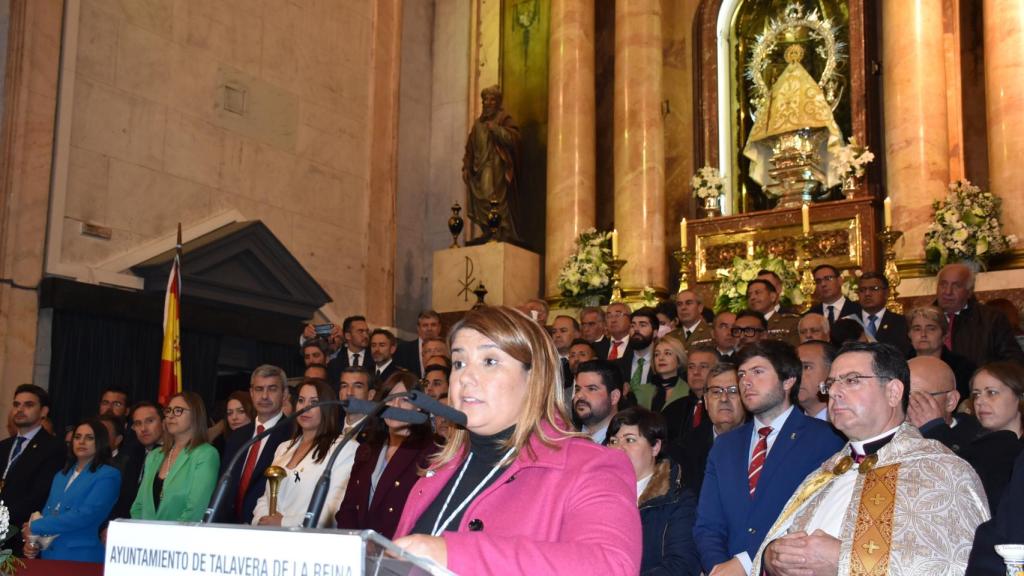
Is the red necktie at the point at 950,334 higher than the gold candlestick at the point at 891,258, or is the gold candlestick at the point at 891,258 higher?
the gold candlestick at the point at 891,258

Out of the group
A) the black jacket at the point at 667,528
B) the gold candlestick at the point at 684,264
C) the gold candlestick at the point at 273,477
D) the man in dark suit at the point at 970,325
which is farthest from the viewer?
the gold candlestick at the point at 684,264

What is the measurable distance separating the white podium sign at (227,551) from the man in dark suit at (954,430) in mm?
3527

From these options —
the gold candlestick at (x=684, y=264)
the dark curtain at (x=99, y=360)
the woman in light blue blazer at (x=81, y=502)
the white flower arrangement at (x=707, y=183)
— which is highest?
the white flower arrangement at (x=707, y=183)

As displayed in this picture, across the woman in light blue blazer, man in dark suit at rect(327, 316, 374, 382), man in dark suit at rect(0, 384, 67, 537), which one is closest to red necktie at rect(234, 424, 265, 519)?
the woman in light blue blazer

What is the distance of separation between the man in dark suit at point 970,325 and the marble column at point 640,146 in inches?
195

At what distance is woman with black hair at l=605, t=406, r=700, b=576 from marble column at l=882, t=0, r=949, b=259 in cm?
739

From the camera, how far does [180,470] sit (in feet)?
22.1

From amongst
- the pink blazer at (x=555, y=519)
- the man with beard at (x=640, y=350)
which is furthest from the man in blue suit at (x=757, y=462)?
the man with beard at (x=640, y=350)

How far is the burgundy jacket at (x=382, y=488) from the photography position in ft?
17.9

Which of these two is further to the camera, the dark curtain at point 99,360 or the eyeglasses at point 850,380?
the dark curtain at point 99,360

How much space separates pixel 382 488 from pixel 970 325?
196 inches

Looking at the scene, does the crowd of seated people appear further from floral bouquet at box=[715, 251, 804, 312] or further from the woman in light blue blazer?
floral bouquet at box=[715, 251, 804, 312]

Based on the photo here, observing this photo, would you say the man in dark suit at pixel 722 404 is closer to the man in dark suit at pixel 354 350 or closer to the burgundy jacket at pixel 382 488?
the burgundy jacket at pixel 382 488

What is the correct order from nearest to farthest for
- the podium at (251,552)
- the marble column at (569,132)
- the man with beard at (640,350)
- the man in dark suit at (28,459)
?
the podium at (251,552) → the man in dark suit at (28,459) → the man with beard at (640,350) → the marble column at (569,132)
